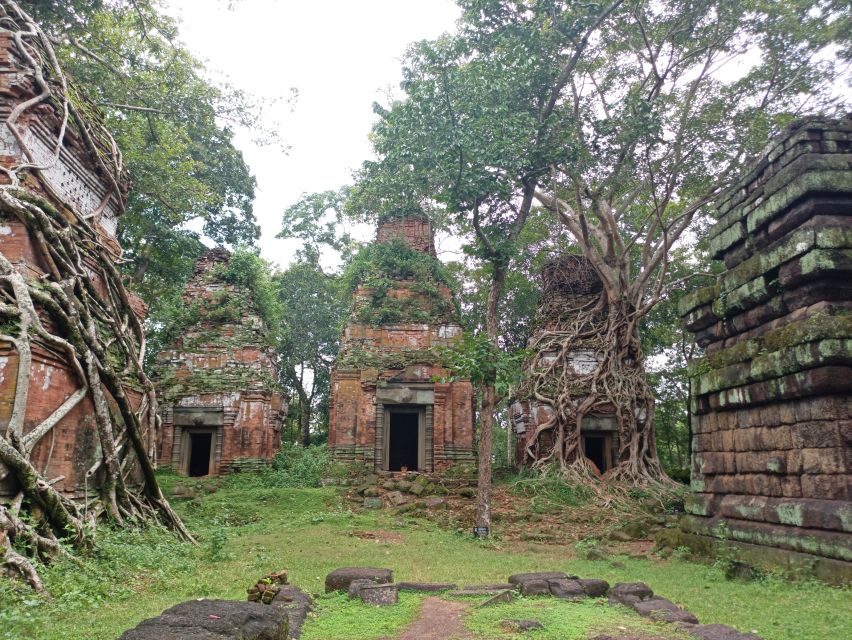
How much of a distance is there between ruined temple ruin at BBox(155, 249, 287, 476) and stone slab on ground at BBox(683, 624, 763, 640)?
13.0 m

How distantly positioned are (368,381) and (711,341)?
9850 millimetres

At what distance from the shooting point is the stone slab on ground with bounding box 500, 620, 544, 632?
13.5ft

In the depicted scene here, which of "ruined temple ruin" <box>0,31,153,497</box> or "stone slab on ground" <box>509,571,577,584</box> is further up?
"ruined temple ruin" <box>0,31,153,497</box>

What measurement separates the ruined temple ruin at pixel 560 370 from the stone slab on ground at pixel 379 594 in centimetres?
1074

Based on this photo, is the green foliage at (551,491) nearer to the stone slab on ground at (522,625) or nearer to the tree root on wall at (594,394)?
the tree root on wall at (594,394)

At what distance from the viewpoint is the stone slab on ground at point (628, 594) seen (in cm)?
491

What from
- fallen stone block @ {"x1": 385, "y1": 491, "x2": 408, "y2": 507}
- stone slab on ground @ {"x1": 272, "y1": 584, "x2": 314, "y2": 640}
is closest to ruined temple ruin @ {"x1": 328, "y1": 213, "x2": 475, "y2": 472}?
fallen stone block @ {"x1": 385, "y1": 491, "x2": 408, "y2": 507}

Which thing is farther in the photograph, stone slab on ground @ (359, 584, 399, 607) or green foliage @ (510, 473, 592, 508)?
green foliage @ (510, 473, 592, 508)

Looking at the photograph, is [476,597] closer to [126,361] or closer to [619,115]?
[126,361]

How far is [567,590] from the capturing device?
529cm

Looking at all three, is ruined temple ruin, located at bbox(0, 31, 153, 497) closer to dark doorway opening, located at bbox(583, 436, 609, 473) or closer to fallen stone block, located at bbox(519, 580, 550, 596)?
fallen stone block, located at bbox(519, 580, 550, 596)

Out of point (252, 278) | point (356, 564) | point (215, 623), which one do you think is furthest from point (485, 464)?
point (252, 278)

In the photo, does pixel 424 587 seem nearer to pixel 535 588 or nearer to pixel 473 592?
pixel 473 592

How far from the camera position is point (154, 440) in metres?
8.93
